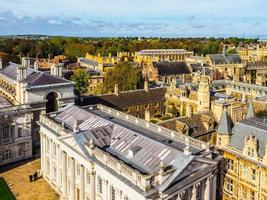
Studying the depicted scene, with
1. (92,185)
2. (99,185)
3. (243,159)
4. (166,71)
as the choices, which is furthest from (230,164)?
(166,71)

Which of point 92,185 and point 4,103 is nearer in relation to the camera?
point 92,185

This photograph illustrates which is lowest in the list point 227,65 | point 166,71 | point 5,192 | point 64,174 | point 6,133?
point 5,192

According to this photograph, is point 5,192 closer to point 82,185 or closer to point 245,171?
point 82,185

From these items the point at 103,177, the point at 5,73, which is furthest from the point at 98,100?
the point at 103,177

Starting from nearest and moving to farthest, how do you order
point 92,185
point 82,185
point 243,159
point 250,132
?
point 92,185, point 82,185, point 243,159, point 250,132

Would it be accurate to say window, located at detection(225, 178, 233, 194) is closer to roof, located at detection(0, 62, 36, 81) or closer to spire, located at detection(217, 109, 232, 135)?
spire, located at detection(217, 109, 232, 135)

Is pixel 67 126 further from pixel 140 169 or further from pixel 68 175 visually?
pixel 140 169

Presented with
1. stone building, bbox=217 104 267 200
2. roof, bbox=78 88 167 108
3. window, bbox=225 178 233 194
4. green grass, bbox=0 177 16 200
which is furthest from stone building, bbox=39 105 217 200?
roof, bbox=78 88 167 108
